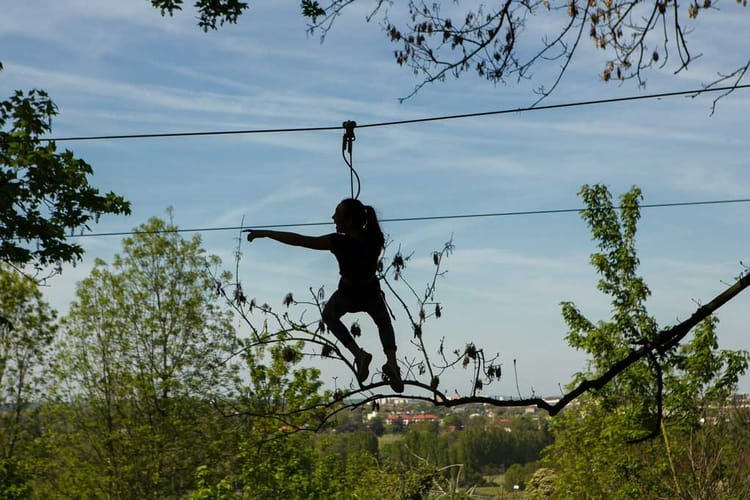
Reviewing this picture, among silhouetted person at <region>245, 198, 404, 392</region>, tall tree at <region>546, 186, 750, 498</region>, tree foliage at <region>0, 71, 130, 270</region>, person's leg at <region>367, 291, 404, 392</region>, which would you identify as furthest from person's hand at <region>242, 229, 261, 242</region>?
tall tree at <region>546, 186, 750, 498</region>

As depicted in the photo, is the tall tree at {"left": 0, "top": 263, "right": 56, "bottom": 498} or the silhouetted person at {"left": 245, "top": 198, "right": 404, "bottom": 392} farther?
the tall tree at {"left": 0, "top": 263, "right": 56, "bottom": 498}

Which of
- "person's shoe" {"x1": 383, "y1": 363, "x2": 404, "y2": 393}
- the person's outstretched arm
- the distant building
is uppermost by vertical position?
the distant building

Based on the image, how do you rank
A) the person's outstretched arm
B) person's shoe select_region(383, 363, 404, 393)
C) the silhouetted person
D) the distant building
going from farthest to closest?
the distant building → person's shoe select_region(383, 363, 404, 393) → the silhouetted person → the person's outstretched arm

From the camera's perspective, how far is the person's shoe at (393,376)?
17.2 feet

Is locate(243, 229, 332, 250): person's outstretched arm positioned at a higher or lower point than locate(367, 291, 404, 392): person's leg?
higher

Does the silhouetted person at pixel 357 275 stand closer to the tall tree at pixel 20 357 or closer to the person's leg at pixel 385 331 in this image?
the person's leg at pixel 385 331

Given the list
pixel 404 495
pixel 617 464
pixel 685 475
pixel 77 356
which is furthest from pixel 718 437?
pixel 77 356

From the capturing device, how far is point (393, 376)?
5.27 metres

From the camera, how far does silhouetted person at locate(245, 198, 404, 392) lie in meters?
5.11

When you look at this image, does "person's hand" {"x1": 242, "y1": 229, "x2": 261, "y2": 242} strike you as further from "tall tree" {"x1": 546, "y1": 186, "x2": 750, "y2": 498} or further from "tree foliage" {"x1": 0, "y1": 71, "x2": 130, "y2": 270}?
"tall tree" {"x1": 546, "y1": 186, "x2": 750, "y2": 498}

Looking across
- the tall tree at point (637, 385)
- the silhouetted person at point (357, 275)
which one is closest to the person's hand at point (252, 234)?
the silhouetted person at point (357, 275)

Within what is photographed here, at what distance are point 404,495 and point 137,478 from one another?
931 centimetres

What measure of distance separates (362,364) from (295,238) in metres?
0.88

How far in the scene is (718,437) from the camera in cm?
1823
